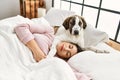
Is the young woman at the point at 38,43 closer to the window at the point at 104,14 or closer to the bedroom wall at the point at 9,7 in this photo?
the window at the point at 104,14

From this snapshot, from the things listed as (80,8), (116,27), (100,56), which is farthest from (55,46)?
(80,8)

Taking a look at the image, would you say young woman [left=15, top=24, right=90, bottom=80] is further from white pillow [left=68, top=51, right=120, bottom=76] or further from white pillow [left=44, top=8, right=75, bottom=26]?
white pillow [left=44, top=8, right=75, bottom=26]

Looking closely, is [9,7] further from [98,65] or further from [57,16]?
[98,65]

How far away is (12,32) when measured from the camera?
1.18 m

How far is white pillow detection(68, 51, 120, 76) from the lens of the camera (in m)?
0.91

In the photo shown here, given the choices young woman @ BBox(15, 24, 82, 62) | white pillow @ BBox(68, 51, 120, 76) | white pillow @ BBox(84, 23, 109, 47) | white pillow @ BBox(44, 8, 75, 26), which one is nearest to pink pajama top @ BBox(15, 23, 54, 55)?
young woman @ BBox(15, 24, 82, 62)

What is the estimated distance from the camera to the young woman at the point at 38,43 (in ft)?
3.51

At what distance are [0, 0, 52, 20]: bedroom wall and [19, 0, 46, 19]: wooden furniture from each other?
0.30ft

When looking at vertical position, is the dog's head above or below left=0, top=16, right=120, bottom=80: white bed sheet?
above

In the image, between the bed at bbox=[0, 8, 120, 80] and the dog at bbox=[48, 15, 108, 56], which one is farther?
the dog at bbox=[48, 15, 108, 56]

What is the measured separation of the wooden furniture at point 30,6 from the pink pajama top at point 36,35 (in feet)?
4.91

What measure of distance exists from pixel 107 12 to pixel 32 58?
107cm

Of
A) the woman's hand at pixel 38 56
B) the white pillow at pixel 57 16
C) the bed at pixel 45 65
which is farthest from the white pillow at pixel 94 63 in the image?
the white pillow at pixel 57 16

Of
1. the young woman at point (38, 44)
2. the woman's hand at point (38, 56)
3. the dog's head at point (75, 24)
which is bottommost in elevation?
the woman's hand at point (38, 56)
